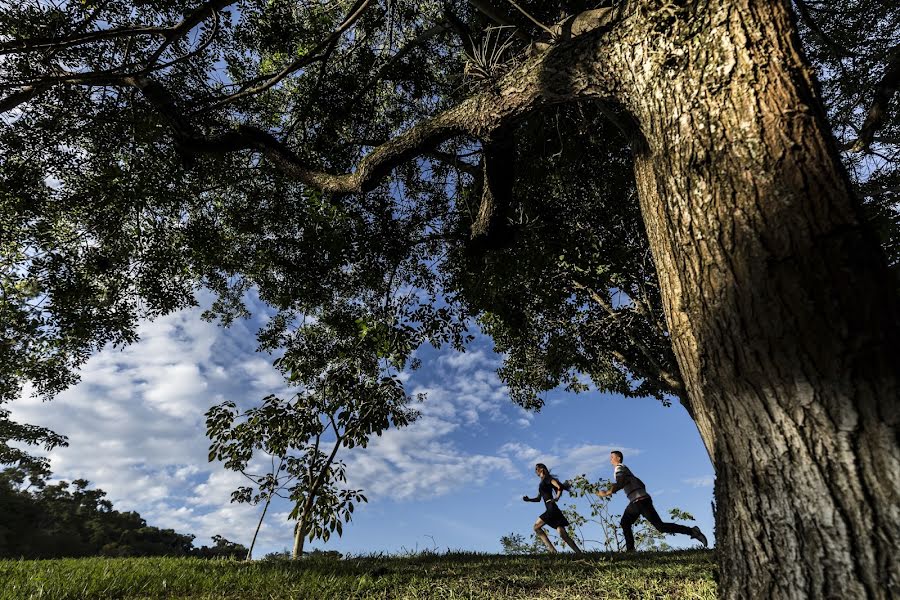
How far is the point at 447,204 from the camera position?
8.96 m

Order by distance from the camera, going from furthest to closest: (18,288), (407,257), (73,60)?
1. (407,257)
2. (18,288)
3. (73,60)

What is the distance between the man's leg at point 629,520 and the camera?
8.02 meters

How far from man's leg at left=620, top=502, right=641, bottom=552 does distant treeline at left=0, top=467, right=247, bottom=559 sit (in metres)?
22.8

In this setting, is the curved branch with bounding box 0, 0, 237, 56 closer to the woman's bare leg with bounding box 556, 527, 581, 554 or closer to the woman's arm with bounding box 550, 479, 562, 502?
the woman's arm with bounding box 550, 479, 562, 502

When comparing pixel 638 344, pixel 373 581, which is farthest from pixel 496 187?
pixel 638 344

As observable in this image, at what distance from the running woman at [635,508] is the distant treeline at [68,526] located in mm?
22917

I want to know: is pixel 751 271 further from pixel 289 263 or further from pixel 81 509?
pixel 81 509

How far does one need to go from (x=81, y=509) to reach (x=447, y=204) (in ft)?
135

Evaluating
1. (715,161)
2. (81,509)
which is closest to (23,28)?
(715,161)

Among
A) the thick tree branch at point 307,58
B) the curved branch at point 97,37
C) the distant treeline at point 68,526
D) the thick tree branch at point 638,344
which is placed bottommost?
the distant treeline at point 68,526

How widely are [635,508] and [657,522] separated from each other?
1.29 ft

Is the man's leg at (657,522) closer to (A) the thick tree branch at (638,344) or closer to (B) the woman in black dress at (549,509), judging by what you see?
(B) the woman in black dress at (549,509)

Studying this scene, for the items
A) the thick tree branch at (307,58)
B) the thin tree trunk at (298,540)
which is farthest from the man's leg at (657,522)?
the thick tree branch at (307,58)

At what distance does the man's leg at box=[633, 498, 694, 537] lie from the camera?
306 inches
